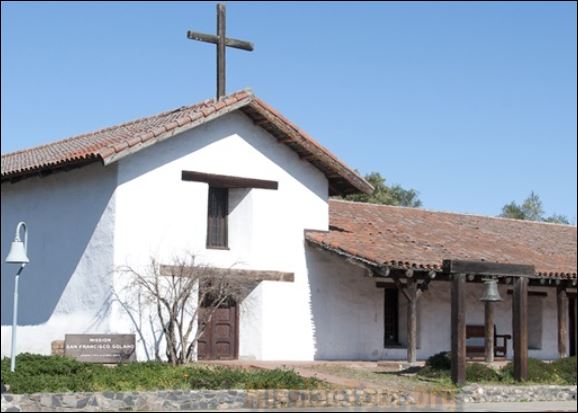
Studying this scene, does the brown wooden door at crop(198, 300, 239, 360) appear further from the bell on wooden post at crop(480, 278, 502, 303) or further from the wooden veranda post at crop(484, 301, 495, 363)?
the bell on wooden post at crop(480, 278, 502, 303)

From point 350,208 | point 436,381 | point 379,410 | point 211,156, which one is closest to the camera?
point 379,410

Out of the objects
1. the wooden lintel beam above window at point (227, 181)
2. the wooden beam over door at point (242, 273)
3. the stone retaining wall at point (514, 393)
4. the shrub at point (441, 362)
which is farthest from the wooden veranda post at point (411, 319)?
the wooden lintel beam above window at point (227, 181)

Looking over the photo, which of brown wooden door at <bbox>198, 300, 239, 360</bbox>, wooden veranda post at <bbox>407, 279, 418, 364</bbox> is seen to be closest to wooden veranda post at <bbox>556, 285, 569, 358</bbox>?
wooden veranda post at <bbox>407, 279, 418, 364</bbox>

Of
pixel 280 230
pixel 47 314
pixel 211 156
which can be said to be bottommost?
pixel 47 314

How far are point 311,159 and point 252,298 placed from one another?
3618mm

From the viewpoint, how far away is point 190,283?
2061 cm

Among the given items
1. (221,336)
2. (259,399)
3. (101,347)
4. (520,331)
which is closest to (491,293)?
(520,331)

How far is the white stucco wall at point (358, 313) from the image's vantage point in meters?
23.5

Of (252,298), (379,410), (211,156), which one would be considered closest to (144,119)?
(211,156)

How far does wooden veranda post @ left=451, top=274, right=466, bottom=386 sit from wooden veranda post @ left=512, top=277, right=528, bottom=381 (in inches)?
56.4

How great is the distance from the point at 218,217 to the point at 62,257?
12.1 ft

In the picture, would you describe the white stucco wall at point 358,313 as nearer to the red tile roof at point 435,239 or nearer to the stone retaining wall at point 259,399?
the red tile roof at point 435,239

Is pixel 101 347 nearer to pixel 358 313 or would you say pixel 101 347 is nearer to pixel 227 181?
pixel 227 181

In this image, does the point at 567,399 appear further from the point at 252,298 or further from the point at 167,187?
the point at 167,187
